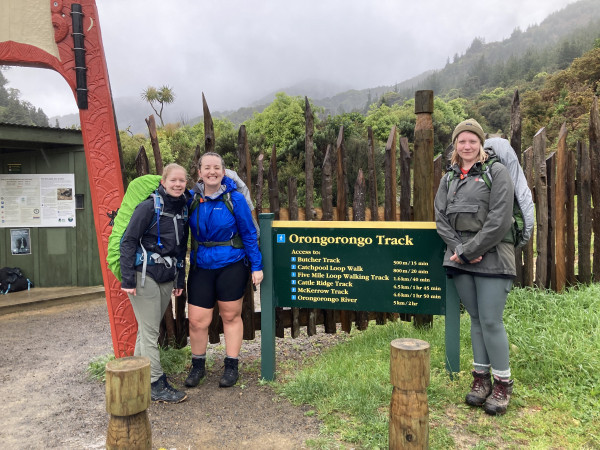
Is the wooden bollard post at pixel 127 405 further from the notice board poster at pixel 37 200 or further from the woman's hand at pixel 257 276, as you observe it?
the notice board poster at pixel 37 200

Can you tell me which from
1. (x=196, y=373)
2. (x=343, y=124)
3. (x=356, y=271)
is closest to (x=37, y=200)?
(x=196, y=373)

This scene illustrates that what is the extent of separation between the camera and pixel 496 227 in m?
3.03

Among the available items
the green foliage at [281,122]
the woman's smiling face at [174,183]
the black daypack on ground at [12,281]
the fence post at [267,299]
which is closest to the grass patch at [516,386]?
the fence post at [267,299]

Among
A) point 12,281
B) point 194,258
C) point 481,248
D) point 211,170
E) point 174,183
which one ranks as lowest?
point 12,281

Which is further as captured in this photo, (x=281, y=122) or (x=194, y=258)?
(x=281, y=122)

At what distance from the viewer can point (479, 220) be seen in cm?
317

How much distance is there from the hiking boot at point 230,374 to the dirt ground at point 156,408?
68 millimetres

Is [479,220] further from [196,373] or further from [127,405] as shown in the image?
[196,373]

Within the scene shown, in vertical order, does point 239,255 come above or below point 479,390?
above

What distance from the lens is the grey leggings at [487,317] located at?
317 cm

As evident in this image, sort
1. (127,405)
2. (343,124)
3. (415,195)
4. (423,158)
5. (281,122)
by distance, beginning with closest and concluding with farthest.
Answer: (127,405) < (423,158) < (415,195) < (343,124) < (281,122)

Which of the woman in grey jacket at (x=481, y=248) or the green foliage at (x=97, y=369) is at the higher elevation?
the woman in grey jacket at (x=481, y=248)

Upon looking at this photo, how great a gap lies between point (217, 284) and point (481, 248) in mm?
2198

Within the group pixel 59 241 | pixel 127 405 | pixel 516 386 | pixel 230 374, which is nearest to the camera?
pixel 127 405
